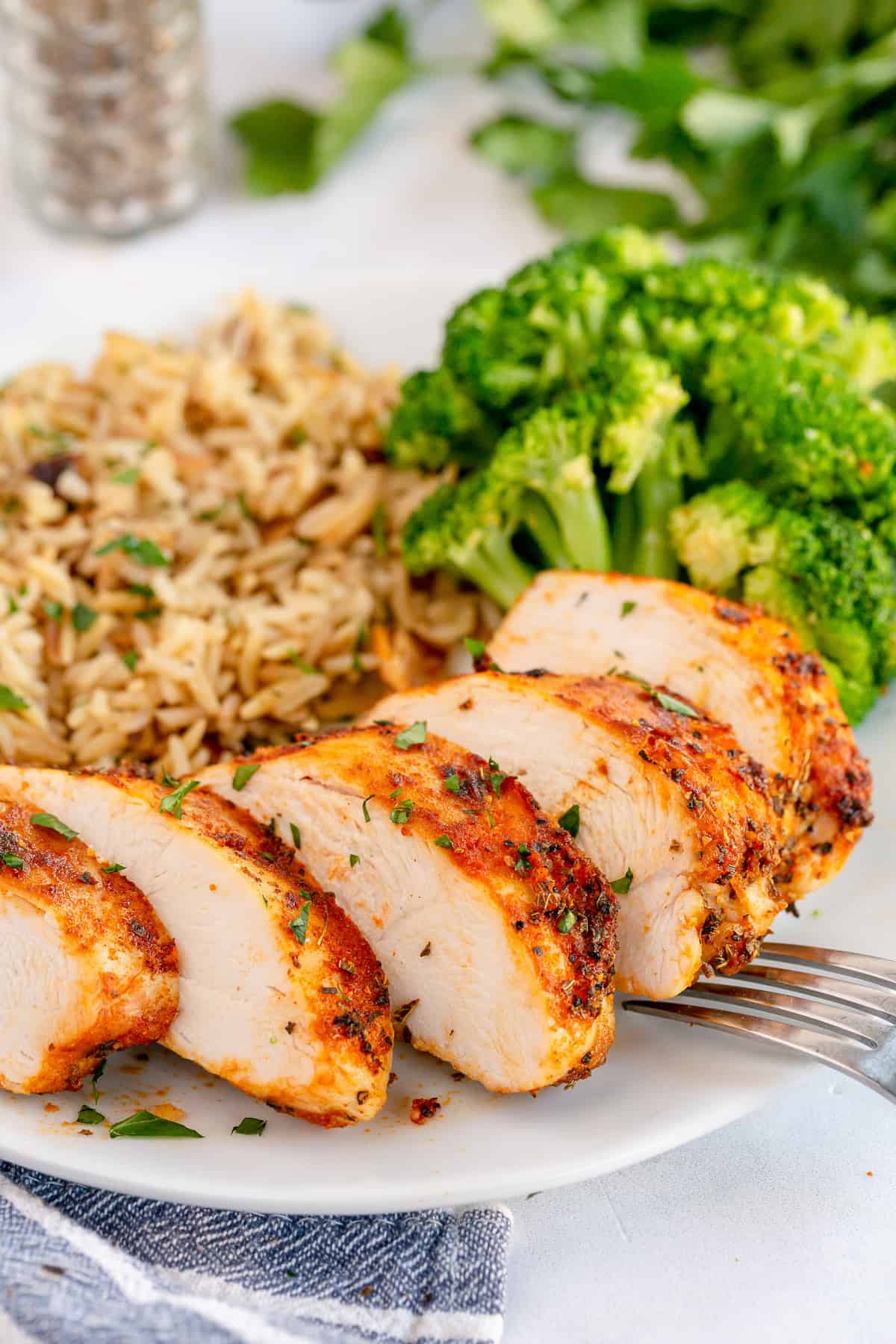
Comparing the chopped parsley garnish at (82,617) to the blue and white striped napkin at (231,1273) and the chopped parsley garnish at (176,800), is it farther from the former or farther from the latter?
the blue and white striped napkin at (231,1273)

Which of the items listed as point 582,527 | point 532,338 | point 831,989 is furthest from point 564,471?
point 831,989

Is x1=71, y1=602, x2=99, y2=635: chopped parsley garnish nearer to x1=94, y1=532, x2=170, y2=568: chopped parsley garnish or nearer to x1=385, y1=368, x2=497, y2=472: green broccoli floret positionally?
x1=94, y1=532, x2=170, y2=568: chopped parsley garnish

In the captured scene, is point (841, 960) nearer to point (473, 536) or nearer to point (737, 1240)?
point (737, 1240)

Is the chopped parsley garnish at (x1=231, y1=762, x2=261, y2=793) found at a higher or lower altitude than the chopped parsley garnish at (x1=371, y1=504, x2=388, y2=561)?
lower

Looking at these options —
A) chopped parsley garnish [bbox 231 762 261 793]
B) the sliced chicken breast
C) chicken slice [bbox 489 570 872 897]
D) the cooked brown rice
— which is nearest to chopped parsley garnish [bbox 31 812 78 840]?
chopped parsley garnish [bbox 231 762 261 793]

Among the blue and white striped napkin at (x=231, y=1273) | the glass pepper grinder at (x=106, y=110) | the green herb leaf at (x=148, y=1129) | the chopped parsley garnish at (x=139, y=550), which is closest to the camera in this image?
the blue and white striped napkin at (x=231, y=1273)

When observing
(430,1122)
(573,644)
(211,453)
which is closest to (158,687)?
(211,453)

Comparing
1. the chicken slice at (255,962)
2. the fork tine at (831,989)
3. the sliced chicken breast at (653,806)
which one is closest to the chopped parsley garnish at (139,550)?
the chicken slice at (255,962)
